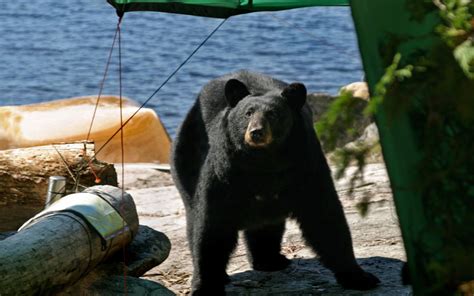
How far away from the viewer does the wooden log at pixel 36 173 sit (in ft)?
21.4

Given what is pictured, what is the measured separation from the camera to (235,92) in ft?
19.0

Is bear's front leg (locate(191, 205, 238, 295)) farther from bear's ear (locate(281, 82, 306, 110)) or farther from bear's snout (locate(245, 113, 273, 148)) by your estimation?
bear's ear (locate(281, 82, 306, 110))

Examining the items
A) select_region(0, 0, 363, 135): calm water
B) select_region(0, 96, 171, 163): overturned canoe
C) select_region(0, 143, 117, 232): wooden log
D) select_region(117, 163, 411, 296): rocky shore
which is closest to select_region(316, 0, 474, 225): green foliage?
select_region(117, 163, 411, 296): rocky shore

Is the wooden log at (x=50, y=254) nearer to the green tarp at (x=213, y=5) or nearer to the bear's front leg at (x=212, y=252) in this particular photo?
the bear's front leg at (x=212, y=252)

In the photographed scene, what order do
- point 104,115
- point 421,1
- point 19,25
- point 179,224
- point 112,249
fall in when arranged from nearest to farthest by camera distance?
point 421,1, point 112,249, point 179,224, point 104,115, point 19,25

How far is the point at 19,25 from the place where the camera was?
20656 millimetres

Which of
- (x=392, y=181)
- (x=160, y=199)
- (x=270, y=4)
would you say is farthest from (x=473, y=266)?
(x=160, y=199)

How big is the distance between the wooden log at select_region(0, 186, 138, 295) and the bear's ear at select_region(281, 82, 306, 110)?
1.20 metres

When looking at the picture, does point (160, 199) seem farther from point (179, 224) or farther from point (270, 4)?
point (270, 4)

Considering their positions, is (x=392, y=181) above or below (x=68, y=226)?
above

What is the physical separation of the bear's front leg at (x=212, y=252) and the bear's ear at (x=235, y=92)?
63 centimetres

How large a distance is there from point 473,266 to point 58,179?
369 cm

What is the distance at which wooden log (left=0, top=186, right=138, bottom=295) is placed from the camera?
4.87 m

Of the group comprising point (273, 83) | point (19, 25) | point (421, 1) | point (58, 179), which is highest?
point (421, 1)
